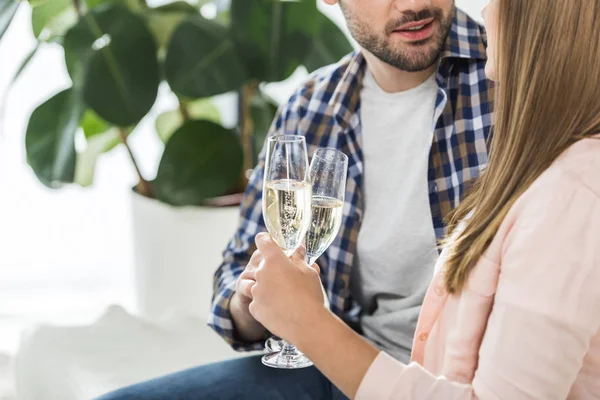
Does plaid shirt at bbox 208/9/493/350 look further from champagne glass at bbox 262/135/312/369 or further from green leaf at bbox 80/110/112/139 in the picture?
green leaf at bbox 80/110/112/139

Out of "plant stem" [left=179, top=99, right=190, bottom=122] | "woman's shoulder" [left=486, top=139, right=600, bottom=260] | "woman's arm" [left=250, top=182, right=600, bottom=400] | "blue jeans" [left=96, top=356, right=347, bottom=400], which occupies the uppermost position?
"woman's shoulder" [left=486, top=139, right=600, bottom=260]

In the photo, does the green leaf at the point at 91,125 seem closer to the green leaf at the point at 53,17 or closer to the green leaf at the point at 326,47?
the green leaf at the point at 53,17

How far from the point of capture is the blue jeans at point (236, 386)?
5.01 feet

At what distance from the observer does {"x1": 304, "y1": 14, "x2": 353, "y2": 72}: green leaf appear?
8.30 ft

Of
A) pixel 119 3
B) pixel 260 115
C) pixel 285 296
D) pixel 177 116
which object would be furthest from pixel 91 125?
pixel 285 296

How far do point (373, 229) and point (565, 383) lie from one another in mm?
687

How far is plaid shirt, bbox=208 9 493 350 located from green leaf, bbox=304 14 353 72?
656 millimetres

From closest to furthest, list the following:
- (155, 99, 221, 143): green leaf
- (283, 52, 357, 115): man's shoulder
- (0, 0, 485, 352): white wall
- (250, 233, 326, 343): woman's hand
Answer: (250, 233, 326, 343): woman's hand → (283, 52, 357, 115): man's shoulder → (155, 99, 221, 143): green leaf → (0, 0, 485, 352): white wall

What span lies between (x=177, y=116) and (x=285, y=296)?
5.53 feet

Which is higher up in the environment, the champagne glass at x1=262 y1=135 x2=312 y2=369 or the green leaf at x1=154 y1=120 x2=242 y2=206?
the champagne glass at x1=262 y1=135 x2=312 y2=369

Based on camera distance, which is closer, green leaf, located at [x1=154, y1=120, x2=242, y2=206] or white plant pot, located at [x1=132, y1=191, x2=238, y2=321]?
green leaf, located at [x1=154, y1=120, x2=242, y2=206]

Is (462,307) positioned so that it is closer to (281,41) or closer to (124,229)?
(281,41)

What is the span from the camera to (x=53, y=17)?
250cm

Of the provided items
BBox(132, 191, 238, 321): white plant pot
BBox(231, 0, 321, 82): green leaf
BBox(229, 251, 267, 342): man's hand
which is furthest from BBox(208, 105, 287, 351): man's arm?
BBox(132, 191, 238, 321): white plant pot
